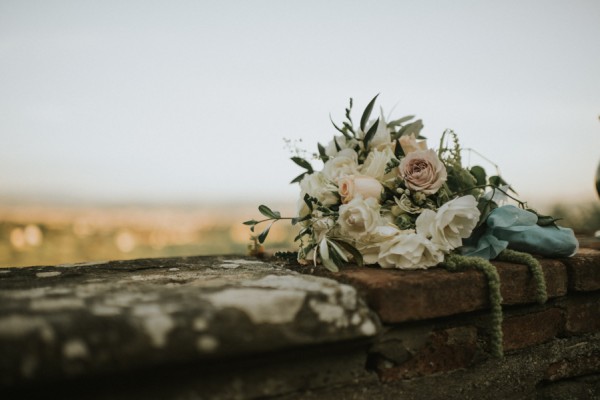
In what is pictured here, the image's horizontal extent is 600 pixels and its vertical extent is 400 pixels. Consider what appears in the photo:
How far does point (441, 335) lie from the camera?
1.07 meters

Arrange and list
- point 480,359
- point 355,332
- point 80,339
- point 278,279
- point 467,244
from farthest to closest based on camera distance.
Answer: point 467,244, point 480,359, point 278,279, point 355,332, point 80,339

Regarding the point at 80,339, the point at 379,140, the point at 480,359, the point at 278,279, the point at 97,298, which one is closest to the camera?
the point at 80,339

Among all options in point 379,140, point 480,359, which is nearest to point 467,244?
point 480,359

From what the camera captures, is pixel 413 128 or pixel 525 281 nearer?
pixel 525 281

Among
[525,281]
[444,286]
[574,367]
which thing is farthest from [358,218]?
[574,367]

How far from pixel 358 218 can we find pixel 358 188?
145 mm

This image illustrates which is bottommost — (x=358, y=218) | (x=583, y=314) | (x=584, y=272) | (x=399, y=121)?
(x=583, y=314)

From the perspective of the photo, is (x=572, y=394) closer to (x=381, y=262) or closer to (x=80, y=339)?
(x=381, y=262)

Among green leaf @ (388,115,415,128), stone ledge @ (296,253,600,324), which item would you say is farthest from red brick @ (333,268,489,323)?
green leaf @ (388,115,415,128)

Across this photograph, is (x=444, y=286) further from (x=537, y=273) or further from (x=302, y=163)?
(x=302, y=163)

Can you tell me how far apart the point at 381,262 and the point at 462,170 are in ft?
1.54

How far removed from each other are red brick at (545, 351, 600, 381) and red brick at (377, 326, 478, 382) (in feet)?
1.29

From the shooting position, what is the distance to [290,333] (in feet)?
2.66

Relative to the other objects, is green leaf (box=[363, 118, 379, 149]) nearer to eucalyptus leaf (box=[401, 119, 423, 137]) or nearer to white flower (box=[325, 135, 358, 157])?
white flower (box=[325, 135, 358, 157])
